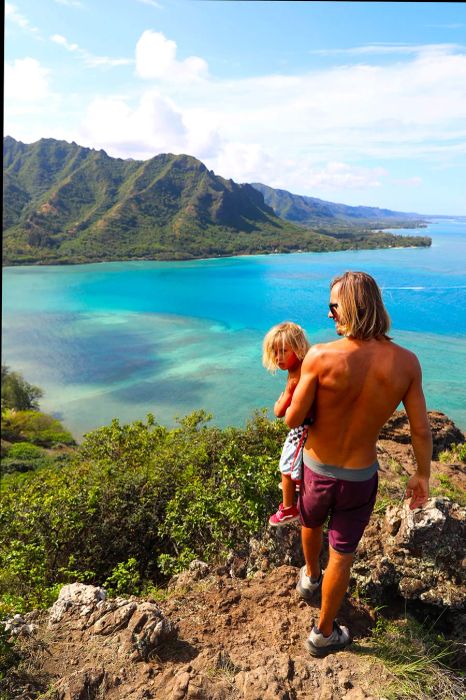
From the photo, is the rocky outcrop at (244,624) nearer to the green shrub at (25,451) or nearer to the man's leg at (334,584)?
the man's leg at (334,584)

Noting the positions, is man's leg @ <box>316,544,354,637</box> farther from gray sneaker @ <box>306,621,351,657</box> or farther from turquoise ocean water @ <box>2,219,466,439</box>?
turquoise ocean water @ <box>2,219,466,439</box>

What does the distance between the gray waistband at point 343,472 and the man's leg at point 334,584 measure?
1.61 feet

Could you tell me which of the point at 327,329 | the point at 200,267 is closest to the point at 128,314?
the point at 327,329

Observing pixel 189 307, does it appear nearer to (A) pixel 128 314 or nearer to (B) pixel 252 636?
(A) pixel 128 314

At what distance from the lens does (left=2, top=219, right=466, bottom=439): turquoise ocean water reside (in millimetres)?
36625

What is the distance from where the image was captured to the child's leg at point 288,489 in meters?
3.32

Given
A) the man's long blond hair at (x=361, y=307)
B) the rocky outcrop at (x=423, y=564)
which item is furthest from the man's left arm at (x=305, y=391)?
the rocky outcrop at (x=423, y=564)

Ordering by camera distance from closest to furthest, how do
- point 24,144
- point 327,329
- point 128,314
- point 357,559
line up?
point 357,559 < point 327,329 < point 128,314 < point 24,144

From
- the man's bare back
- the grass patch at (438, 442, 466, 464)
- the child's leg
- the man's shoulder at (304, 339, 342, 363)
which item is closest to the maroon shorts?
the man's bare back

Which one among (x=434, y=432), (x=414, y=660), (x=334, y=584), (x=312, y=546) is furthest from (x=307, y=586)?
(x=434, y=432)

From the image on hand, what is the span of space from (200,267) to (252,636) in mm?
109656

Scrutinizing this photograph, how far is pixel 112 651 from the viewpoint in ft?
9.55

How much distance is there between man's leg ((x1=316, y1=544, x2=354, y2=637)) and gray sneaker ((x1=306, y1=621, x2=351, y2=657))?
64 mm

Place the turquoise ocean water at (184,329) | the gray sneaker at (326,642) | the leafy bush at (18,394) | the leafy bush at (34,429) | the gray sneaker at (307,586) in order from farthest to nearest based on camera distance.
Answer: the turquoise ocean water at (184,329) < the leafy bush at (18,394) < the leafy bush at (34,429) < the gray sneaker at (307,586) < the gray sneaker at (326,642)
